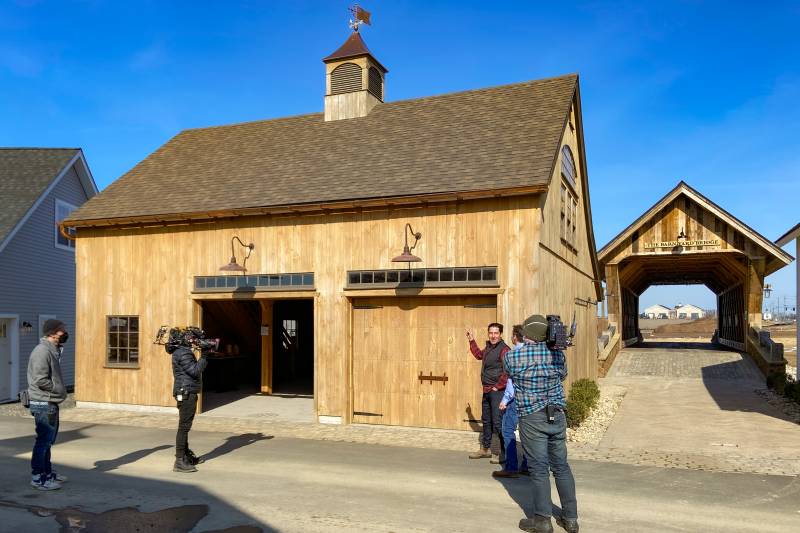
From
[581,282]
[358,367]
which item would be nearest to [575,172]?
[581,282]

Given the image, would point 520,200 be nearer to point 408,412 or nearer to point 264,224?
point 408,412

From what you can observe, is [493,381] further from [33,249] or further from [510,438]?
[33,249]

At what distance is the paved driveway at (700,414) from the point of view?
1035 cm

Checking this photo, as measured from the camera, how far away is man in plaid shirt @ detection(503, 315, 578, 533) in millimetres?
6211

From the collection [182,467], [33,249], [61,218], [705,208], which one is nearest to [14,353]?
[33,249]

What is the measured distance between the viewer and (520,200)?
1160cm

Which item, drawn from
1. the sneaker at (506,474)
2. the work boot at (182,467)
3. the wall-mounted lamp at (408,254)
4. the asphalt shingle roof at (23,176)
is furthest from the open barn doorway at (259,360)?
the asphalt shingle roof at (23,176)

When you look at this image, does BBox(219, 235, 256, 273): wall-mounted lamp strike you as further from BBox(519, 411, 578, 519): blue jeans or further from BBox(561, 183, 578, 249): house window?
BBox(519, 411, 578, 519): blue jeans

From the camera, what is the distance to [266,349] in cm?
1756

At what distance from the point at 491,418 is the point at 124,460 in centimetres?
525

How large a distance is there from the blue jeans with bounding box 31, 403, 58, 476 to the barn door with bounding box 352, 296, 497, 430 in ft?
19.3

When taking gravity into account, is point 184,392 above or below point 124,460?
above

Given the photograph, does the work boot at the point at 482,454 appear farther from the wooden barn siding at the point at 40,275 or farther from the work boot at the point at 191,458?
the wooden barn siding at the point at 40,275

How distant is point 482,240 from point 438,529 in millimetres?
6289
